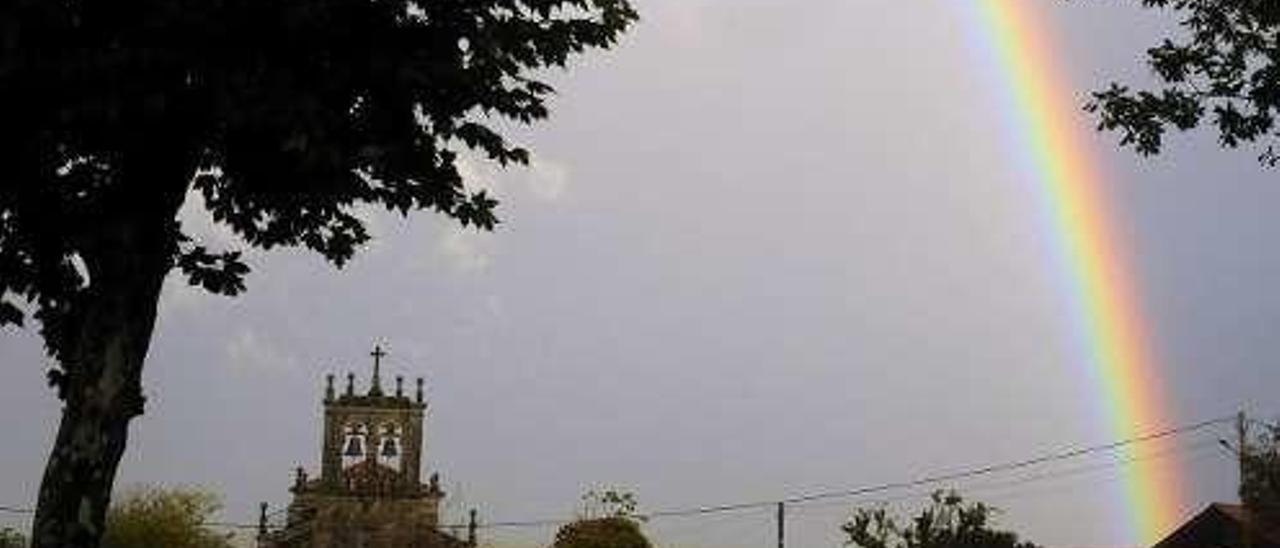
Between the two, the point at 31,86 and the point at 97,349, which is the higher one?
the point at 31,86

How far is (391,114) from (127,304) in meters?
2.98

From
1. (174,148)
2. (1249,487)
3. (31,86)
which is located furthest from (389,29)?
(1249,487)

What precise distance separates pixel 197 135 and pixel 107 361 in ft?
7.25

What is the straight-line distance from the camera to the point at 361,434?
265ft

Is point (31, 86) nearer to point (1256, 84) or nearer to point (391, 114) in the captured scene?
point (391, 114)

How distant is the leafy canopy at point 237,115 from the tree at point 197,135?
0.02 m

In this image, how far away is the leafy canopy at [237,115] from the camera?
531 inches

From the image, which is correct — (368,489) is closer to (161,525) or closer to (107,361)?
(161,525)

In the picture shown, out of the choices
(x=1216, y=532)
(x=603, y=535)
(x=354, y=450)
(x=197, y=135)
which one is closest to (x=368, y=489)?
(x=354, y=450)

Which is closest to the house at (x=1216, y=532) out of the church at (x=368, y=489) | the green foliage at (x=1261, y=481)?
the green foliage at (x=1261, y=481)

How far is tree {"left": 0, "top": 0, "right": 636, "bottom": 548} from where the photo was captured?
13.5m

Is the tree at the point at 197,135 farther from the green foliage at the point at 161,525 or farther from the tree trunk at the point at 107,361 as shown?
Answer: the green foliage at the point at 161,525

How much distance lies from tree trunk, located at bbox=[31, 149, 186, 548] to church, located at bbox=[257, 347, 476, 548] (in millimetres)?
64301

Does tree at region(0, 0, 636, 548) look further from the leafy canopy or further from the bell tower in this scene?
the bell tower
